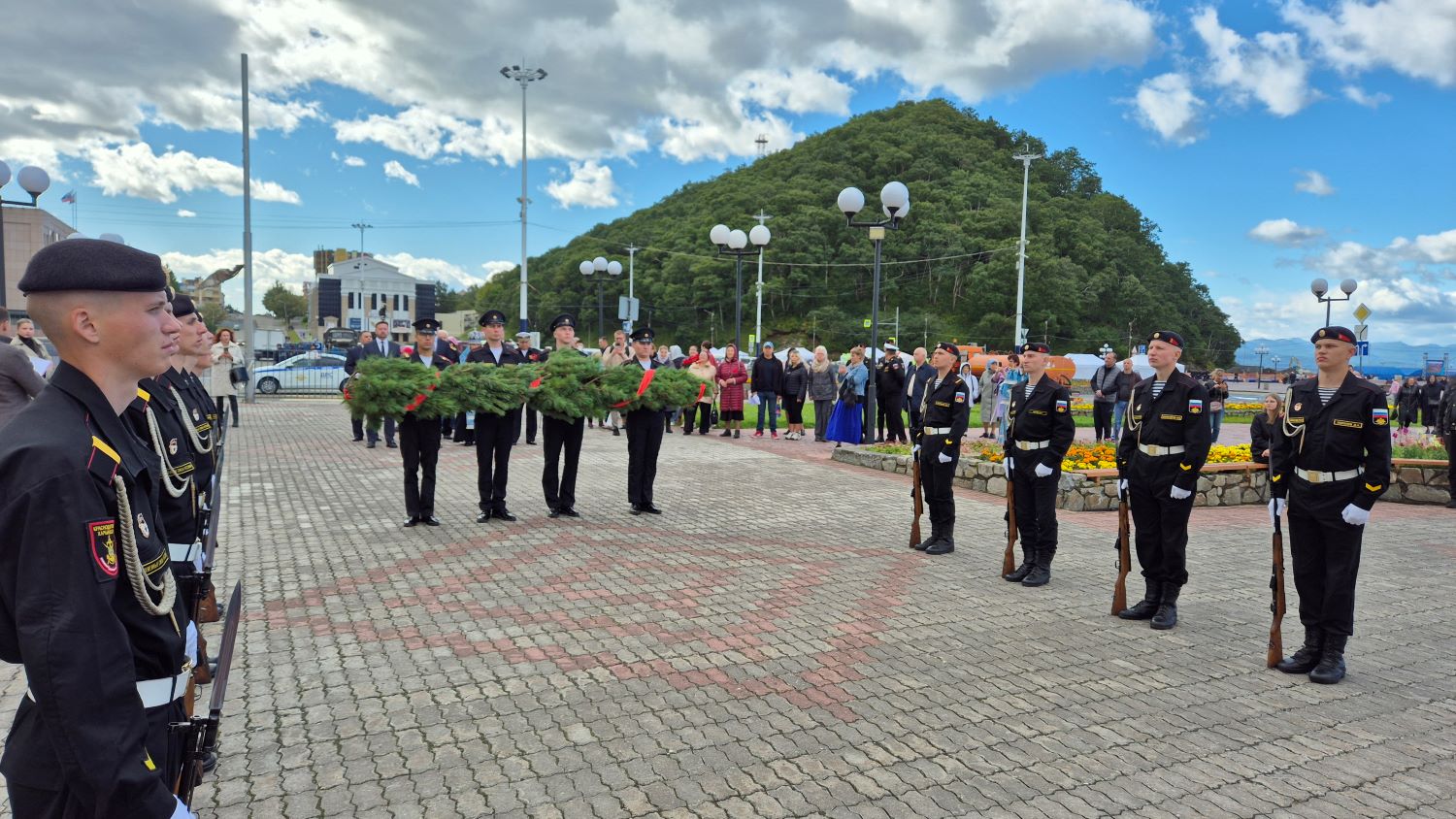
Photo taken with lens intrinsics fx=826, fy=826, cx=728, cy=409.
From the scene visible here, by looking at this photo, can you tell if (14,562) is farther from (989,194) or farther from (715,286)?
(989,194)

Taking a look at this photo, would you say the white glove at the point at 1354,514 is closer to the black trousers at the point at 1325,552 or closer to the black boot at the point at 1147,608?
the black trousers at the point at 1325,552

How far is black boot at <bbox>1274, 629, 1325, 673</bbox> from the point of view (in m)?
5.21

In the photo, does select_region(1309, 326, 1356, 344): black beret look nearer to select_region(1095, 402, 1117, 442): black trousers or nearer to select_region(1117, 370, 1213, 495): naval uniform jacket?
select_region(1117, 370, 1213, 495): naval uniform jacket

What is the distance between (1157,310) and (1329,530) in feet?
269

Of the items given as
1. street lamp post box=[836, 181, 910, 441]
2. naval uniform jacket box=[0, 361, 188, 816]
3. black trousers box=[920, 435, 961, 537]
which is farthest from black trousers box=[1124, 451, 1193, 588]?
street lamp post box=[836, 181, 910, 441]

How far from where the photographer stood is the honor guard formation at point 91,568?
1569 millimetres

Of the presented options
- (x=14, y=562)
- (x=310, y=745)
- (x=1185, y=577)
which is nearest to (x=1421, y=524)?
(x=1185, y=577)

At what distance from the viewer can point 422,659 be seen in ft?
16.5

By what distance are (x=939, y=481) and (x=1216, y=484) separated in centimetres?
576

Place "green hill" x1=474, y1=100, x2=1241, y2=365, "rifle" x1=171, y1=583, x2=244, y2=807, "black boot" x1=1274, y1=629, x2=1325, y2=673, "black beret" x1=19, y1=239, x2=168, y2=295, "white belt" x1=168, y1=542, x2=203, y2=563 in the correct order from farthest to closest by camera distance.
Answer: "green hill" x1=474, y1=100, x2=1241, y2=365 → "black boot" x1=1274, y1=629, x2=1325, y2=673 → "white belt" x1=168, y1=542, x2=203, y2=563 → "rifle" x1=171, y1=583, x2=244, y2=807 → "black beret" x1=19, y1=239, x2=168, y2=295

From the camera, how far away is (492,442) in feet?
30.1

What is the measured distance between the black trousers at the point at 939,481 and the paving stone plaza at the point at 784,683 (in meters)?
0.43

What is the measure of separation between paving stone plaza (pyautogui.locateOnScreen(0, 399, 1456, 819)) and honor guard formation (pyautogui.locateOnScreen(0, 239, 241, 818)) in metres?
1.90

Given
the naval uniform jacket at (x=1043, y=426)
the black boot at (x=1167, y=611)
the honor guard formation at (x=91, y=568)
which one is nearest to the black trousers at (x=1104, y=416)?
the naval uniform jacket at (x=1043, y=426)
